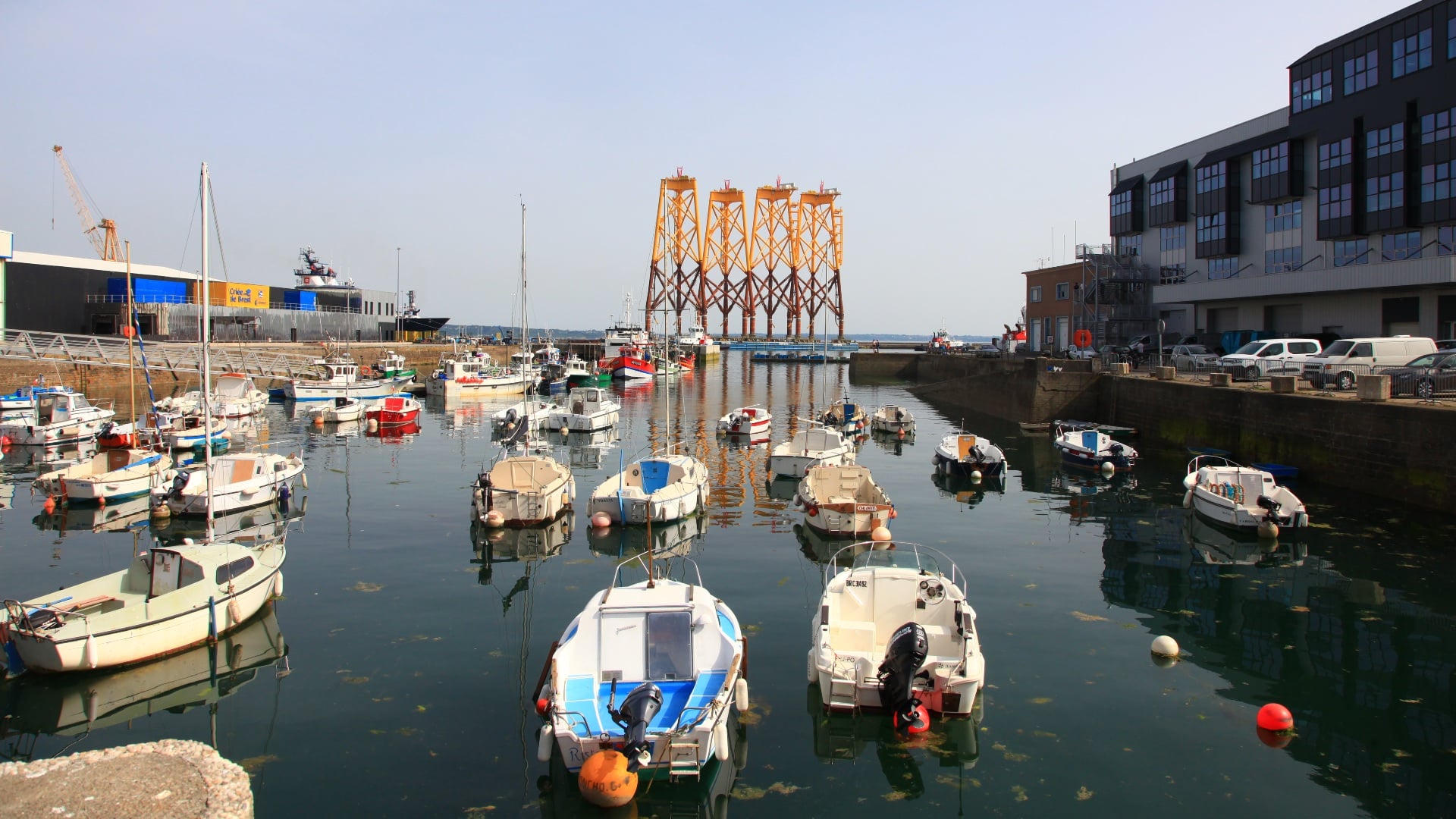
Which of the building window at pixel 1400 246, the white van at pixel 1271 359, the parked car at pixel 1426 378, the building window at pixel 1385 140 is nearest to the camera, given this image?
the parked car at pixel 1426 378

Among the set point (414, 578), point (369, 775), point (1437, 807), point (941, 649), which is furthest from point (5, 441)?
point (1437, 807)

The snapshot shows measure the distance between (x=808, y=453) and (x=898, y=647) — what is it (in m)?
17.1

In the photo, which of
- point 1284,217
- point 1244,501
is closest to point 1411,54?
point 1284,217

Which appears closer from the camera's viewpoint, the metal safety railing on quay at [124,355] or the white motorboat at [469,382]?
the metal safety railing on quay at [124,355]

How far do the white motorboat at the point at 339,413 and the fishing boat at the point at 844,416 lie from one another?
21343 millimetres

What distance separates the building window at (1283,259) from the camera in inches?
1649

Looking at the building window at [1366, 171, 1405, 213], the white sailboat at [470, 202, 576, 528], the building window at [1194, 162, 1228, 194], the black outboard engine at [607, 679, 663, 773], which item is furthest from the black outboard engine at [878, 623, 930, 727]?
the building window at [1194, 162, 1228, 194]

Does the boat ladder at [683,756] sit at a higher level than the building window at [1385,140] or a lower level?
lower

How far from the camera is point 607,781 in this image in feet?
27.6

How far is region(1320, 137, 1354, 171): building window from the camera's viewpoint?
38062 mm

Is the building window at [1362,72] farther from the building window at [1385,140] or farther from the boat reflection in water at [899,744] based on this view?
the boat reflection in water at [899,744]

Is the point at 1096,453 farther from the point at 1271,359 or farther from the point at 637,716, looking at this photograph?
the point at 637,716

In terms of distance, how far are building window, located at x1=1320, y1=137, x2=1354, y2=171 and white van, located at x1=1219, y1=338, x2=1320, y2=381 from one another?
963 centimetres

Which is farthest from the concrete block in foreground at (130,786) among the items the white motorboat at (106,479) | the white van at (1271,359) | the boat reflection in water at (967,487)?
the white van at (1271,359)
